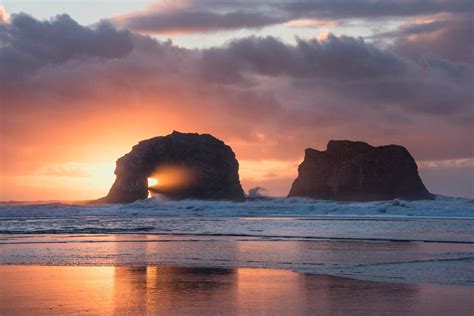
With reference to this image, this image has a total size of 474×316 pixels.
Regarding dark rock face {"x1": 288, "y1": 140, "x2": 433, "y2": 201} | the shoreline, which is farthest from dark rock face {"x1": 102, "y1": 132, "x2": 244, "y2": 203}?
the shoreline

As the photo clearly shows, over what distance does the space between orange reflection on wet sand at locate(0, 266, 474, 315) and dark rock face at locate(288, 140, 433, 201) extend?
142 meters

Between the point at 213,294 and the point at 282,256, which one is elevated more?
the point at 282,256

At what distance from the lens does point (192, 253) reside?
2612 centimetres

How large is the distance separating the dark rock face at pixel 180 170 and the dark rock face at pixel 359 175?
69.3 ft

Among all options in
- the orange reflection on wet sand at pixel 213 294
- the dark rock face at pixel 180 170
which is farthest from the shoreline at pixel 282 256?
the dark rock face at pixel 180 170

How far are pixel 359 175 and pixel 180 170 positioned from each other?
4217 centimetres

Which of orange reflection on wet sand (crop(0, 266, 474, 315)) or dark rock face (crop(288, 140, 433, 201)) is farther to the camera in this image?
dark rock face (crop(288, 140, 433, 201))

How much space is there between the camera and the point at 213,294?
15.4 metres

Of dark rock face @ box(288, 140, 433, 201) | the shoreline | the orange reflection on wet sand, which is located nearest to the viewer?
the orange reflection on wet sand

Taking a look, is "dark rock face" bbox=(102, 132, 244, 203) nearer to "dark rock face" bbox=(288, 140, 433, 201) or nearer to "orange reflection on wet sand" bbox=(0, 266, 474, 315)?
"dark rock face" bbox=(288, 140, 433, 201)

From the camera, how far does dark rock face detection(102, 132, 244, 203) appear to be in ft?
487

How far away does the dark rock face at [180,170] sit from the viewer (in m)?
148

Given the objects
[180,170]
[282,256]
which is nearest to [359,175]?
[180,170]

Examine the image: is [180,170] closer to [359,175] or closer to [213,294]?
[359,175]
